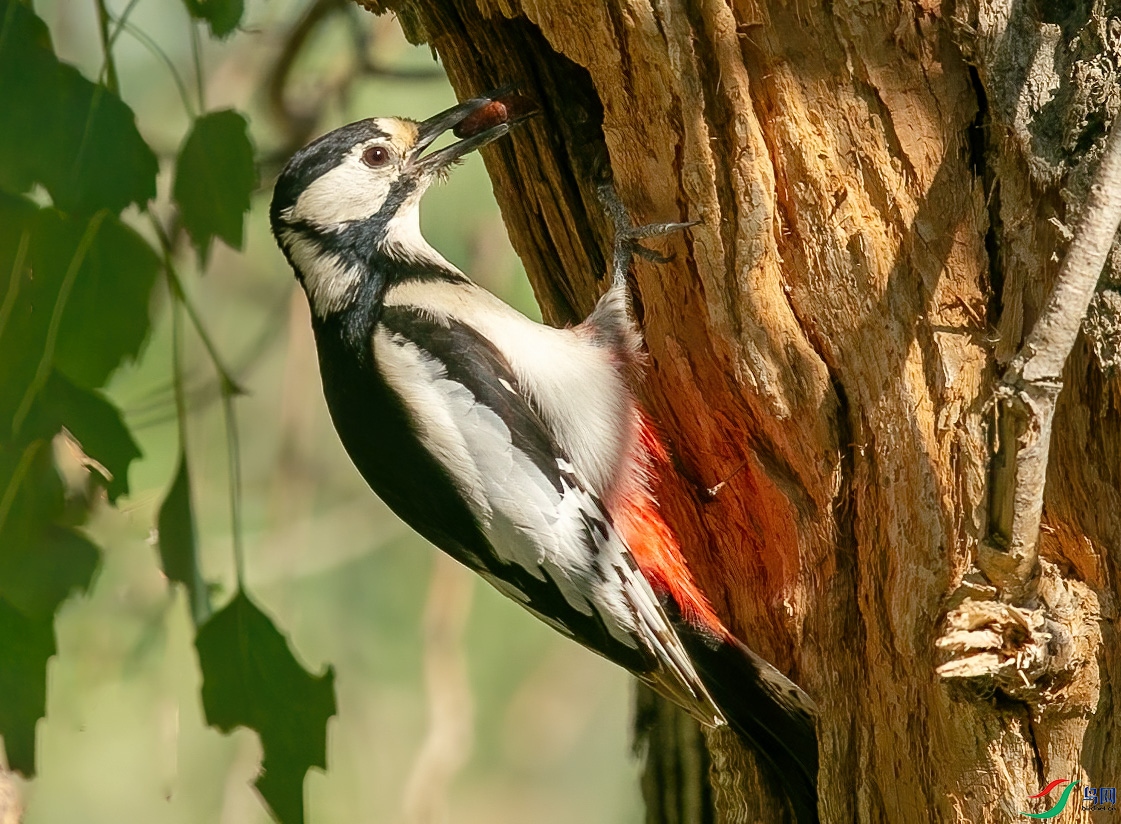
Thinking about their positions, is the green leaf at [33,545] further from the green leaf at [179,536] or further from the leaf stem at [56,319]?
the green leaf at [179,536]

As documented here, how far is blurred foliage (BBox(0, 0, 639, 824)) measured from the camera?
1.71 meters

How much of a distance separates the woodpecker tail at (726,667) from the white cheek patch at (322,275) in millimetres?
622

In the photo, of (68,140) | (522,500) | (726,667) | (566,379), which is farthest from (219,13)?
(726,667)

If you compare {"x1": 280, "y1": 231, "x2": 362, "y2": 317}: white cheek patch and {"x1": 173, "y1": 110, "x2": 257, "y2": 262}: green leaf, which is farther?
{"x1": 280, "y1": 231, "x2": 362, "y2": 317}: white cheek patch

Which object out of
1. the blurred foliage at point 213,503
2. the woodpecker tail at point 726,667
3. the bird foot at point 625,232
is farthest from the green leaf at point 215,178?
the woodpecker tail at point 726,667

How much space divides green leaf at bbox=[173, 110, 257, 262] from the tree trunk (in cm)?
47

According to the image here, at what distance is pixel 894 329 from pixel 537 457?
2.18ft

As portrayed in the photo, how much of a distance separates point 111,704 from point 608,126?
2431 millimetres

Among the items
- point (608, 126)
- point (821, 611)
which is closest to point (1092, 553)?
point (821, 611)

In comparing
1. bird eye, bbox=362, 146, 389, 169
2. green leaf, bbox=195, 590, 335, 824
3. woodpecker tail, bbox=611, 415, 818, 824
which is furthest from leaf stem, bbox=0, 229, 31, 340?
woodpecker tail, bbox=611, 415, 818, 824

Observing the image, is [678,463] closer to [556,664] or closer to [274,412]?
[274,412]

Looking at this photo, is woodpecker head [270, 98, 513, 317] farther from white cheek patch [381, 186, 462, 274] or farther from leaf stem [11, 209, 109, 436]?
leaf stem [11, 209, 109, 436]

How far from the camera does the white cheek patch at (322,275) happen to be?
2.19m

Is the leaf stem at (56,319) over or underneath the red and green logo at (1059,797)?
over
